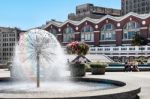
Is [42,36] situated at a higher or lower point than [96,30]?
lower

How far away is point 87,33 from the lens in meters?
84.5

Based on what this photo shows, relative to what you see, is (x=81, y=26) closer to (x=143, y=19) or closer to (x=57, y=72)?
(x=143, y=19)

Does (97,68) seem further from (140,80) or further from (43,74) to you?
(43,74)

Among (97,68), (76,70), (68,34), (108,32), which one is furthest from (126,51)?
(76,70)

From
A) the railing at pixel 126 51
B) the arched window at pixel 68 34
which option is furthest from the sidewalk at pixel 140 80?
the arched window at pixel 68 34

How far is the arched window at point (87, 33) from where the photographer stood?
83.4 meters

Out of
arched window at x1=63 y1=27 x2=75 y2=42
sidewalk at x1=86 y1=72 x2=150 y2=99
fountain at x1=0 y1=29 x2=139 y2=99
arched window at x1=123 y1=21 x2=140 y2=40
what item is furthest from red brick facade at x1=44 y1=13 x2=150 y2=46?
fountain at x1=0 y1=29 x2=139 y2=99

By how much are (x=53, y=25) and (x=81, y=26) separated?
10.3 m

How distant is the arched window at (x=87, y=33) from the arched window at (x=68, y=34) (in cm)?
338

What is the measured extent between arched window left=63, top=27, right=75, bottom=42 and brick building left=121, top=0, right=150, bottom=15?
7952 centimetres

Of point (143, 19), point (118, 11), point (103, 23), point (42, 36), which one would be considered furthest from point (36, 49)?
point (118, 11)

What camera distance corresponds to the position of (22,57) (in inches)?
680

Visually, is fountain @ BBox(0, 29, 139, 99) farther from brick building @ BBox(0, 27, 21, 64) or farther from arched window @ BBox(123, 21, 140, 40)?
brick building @ BBox(0, 27, 21, 64)

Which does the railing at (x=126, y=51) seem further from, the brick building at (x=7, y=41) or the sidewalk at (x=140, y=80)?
the brick building at (x=7, y=41)
